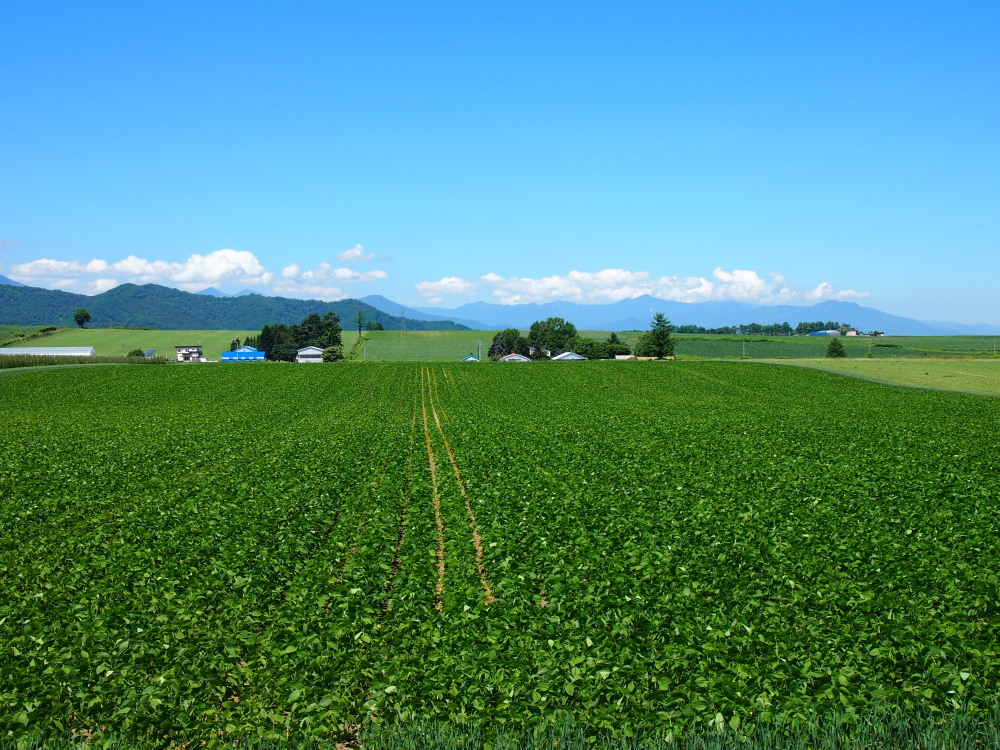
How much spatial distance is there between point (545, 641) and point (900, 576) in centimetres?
705

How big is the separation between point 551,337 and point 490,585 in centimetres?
17794

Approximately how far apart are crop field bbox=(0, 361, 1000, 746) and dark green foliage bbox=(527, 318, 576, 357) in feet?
511

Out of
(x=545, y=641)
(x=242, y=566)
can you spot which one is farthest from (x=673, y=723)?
(x=242, y=566)

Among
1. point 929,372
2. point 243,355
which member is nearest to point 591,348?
point 243,355

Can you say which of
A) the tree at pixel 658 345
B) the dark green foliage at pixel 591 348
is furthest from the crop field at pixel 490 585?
the dark green foliage at pixel 591 348

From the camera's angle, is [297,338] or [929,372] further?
[297,338]

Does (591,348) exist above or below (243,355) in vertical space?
above

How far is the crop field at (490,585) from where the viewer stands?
835 centimetres

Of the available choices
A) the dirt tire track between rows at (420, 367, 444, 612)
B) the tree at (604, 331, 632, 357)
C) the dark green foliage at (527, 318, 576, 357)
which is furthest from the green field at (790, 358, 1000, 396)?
the dark green foliage at (527, 318, 576, 357)

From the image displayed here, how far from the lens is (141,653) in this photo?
31.4 feet

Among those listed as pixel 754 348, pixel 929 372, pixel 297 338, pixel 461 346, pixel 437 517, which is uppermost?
pixel 297 338

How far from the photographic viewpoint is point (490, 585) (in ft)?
41.5

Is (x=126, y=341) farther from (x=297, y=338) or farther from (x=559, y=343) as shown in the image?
(x=559, y=343)

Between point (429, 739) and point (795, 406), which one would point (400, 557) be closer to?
point (429, 739)
